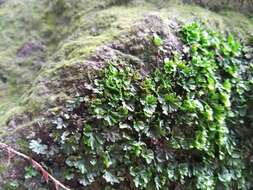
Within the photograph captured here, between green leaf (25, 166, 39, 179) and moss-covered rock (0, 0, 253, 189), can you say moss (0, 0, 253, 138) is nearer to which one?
moss-covered rock (0, 0, 253, 189)

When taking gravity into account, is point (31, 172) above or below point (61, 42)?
below

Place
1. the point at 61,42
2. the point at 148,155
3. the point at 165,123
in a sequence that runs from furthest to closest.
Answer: the point at 61,42 → the point at 165,123 → the point at 148,155

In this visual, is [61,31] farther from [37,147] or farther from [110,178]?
[110,178]

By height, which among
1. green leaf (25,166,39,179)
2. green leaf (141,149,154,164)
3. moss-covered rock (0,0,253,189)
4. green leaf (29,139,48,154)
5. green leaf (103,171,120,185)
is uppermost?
moss-covered rock (0,0,253,189)

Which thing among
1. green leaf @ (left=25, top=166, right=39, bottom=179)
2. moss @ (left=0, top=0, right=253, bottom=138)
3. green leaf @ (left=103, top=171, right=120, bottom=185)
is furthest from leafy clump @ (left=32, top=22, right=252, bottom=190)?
moss @ (left=0, top=0, right=253, bottom=138)

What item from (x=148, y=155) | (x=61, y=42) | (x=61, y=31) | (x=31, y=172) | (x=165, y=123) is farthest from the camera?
(x=61, y=31)

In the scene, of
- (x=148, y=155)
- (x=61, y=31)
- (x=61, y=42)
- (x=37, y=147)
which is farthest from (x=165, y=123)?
(x=61, y=31)

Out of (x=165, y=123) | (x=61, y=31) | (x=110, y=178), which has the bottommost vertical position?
(x=110, y=178)

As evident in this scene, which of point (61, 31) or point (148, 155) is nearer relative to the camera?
point (148, 155)

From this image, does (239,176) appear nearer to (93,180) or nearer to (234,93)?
(234,93)
